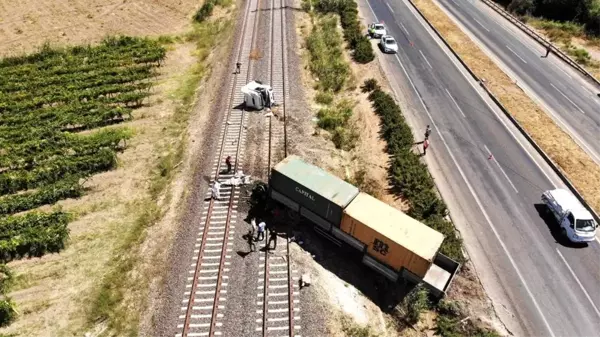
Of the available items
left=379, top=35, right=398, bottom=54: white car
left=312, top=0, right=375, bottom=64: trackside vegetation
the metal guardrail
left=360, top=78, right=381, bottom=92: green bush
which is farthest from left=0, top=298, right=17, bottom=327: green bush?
the metal guardrail

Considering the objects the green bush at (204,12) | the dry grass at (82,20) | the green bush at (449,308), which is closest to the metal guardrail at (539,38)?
the green bush at (449,308)

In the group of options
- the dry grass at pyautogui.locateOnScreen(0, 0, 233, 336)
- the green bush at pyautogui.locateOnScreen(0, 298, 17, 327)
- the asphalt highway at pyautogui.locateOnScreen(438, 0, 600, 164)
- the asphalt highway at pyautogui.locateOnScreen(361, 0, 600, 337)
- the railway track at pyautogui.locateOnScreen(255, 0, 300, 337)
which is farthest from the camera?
the asphalt highway at pyautogui.locateOnScreen(438, 0, 600, 164)

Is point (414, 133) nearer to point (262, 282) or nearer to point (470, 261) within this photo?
point (470, 261)

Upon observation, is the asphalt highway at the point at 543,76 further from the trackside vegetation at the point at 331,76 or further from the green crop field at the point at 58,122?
the green crop field at the point at 58,122

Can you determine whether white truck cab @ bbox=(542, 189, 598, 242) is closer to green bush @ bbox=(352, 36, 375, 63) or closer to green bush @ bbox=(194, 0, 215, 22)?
green bush @ bbox=(352, 36, 375, 63)

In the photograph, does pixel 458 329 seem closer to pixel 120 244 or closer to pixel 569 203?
pixel 569 203
